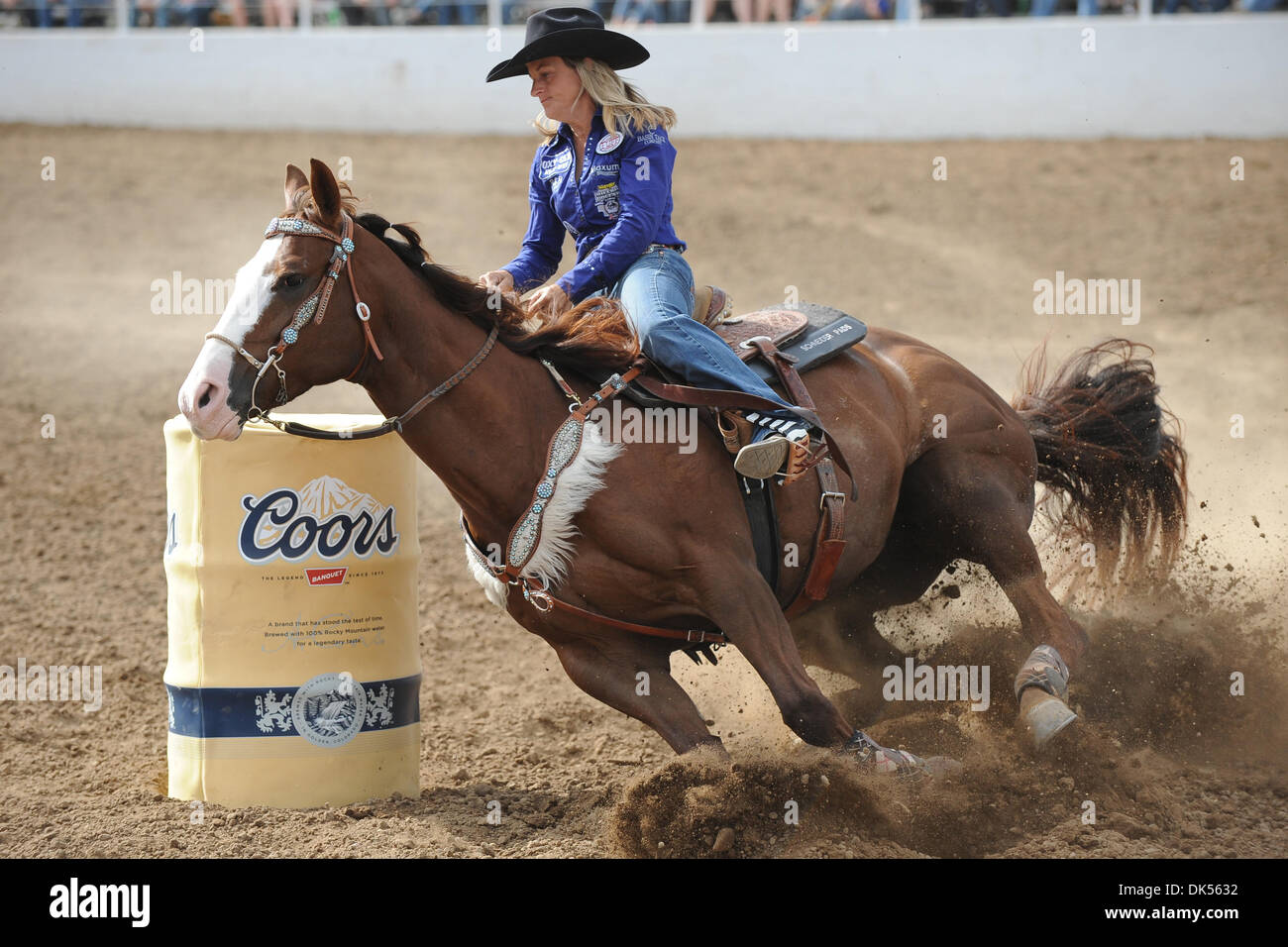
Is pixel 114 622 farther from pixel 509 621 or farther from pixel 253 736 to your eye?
pixel 253 736

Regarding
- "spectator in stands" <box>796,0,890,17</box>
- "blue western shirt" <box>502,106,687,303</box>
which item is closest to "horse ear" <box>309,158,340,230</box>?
"blue western shirt" <box>502,106,687,303</box>

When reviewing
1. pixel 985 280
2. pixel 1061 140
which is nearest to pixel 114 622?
pixel 985 280

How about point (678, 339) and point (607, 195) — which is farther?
point (607, 195)

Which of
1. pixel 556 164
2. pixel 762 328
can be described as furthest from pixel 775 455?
pixel 556 164

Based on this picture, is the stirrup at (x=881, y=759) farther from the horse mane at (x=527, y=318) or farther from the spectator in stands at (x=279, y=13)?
the spectator in stands at (x=279, y=13)

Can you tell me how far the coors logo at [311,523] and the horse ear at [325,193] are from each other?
1.11 meters

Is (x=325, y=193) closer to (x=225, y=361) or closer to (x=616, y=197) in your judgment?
(x=225, y=361)

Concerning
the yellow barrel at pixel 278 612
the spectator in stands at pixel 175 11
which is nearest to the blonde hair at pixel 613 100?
the yellow barrel at pixel 278 612

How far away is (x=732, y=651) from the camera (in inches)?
240

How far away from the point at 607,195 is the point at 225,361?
5.03ft

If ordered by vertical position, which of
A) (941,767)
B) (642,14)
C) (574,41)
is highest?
(642,14)

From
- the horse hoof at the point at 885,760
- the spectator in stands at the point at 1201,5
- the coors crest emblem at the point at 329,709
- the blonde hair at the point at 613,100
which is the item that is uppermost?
the spectator in stands at the point at 1201,5

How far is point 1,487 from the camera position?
8492mm

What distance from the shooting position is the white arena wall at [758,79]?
48.9 feet
